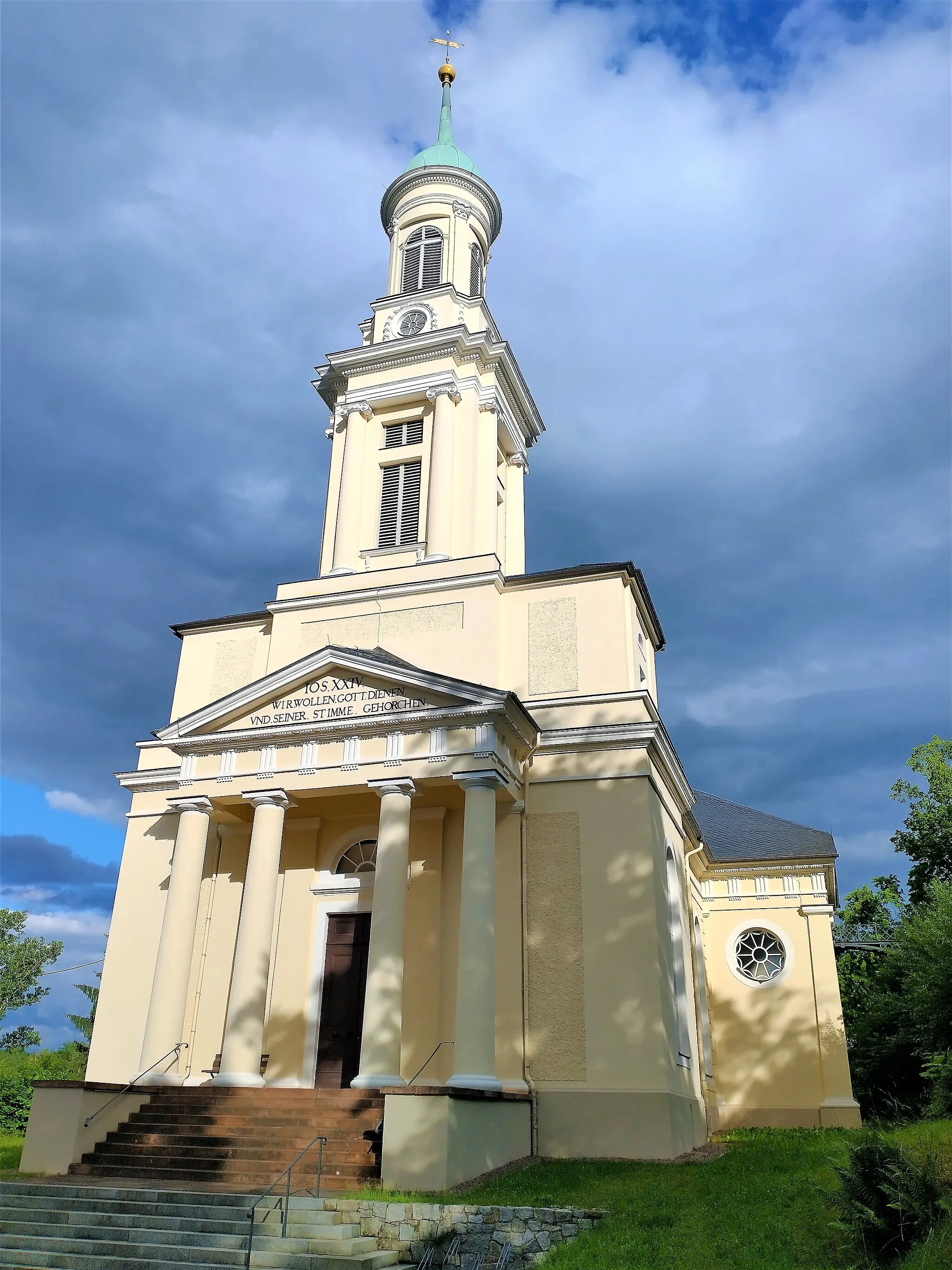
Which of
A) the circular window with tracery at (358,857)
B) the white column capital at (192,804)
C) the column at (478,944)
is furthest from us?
the circular window with tracery at (358,857)

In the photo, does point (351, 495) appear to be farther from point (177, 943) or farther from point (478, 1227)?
point (478, 1227)

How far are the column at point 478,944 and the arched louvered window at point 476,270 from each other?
1672 cm

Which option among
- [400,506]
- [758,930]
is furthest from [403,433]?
[758,930]

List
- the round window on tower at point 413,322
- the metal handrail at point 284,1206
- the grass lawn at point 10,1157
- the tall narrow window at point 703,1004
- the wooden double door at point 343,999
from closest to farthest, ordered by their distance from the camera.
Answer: the metal handrail at point 284,1206 < the grass lawn at point 10,1157 < the wooden double door at point 343,999 < the tall narrow window at point 703,1004 < the round window on tower at point 413,322

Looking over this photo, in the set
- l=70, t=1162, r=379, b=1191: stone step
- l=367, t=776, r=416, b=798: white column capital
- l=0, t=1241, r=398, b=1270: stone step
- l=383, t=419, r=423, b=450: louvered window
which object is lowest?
l=0, t=1241, r=398, b=1270: stone step

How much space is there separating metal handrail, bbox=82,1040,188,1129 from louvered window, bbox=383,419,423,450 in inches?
573

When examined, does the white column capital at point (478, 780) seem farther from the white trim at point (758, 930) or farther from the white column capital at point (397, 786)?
the white trim at point (758, 930)

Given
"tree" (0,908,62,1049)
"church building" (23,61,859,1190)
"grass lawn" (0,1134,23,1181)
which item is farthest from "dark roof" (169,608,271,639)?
"tree" (0,908,62,1049)

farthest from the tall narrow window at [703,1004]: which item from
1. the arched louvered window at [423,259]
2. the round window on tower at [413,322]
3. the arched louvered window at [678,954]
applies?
the arched louvered window at [423,259]

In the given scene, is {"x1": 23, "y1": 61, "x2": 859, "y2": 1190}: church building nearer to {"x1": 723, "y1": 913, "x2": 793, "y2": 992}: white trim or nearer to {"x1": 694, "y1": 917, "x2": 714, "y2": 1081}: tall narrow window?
{"x1": 694, "y1": 917, "x2": 714, "y2": 1081}: tall narrow window

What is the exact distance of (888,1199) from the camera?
999 centimetres

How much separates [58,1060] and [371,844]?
23.5 metres

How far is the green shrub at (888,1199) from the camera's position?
972 centimetres

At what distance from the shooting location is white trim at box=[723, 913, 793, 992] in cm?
2764
